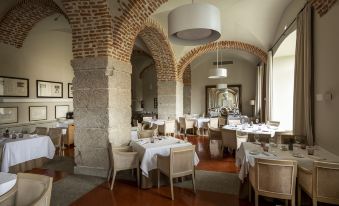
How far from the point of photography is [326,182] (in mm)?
2549

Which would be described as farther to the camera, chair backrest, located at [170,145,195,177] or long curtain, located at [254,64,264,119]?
long curtain, located at [254,64,264,119]

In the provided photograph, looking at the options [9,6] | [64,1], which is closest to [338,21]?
[64,1]

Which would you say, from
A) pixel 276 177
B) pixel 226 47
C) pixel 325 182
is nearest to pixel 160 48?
pixel 226 47

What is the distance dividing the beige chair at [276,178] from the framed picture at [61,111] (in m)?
7.92

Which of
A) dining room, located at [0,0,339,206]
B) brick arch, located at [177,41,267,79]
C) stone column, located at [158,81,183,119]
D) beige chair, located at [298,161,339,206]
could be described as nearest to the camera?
beige chair, located at [298,161,339,206]

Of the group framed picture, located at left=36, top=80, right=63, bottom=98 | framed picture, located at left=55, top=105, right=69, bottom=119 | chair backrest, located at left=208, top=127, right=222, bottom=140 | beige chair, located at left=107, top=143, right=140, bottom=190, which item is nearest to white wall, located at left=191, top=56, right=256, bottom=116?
chair backrest, located at left=208, top=127, right=222, bottom=140

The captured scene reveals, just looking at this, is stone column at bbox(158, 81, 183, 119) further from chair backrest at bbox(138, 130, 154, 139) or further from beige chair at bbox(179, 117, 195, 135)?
chair backrest at bbox(138, 130, 154, 139)

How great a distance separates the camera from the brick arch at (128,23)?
457 cm

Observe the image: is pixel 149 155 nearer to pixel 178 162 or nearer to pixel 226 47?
pixel 178 162

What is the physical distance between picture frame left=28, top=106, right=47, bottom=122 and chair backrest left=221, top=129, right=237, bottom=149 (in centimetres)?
633

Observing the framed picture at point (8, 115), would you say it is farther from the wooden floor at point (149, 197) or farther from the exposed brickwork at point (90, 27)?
the wooden floor at point (149, 197)

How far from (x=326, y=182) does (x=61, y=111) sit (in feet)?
28.8

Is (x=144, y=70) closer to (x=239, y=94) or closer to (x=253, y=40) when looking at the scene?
(x=239, y=94)

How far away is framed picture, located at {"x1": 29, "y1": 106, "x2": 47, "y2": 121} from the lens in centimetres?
745
